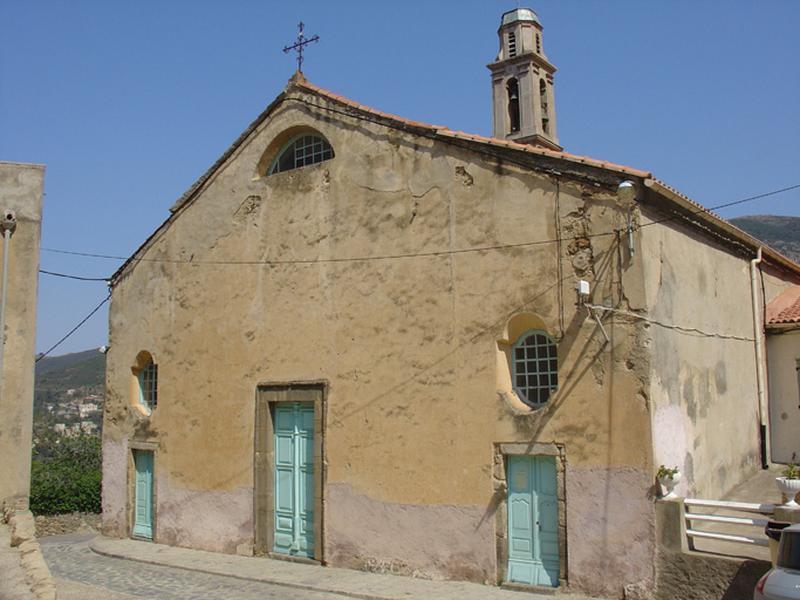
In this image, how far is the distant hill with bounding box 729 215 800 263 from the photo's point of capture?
3174 inches

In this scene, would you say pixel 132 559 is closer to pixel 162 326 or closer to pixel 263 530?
pixel 263 530

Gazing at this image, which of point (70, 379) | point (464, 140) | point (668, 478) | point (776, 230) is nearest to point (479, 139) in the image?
point (464, 140)

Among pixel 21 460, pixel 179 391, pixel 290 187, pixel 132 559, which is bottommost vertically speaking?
pixel 132 559

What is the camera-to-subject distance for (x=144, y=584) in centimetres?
1304

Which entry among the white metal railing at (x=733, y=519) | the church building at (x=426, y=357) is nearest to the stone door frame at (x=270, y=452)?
the church building at (x=426, y=357)

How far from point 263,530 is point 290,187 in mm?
6386

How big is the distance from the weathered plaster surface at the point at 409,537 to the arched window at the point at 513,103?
16293 mm

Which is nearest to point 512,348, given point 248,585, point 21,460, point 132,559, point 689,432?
point 689,432

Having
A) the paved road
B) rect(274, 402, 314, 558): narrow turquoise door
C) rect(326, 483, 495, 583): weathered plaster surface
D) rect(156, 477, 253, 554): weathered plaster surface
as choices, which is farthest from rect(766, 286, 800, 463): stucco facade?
rect(156, 477, 253, 554): weathered plaster surface

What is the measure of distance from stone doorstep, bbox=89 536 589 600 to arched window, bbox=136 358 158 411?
2.95m

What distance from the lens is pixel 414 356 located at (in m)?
12.9

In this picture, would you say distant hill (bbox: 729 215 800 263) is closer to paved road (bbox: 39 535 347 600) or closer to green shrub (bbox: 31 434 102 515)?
green shrub (bbox: 31 434 102 515)

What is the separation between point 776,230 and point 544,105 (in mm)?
75614

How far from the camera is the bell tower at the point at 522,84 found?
25.6m
